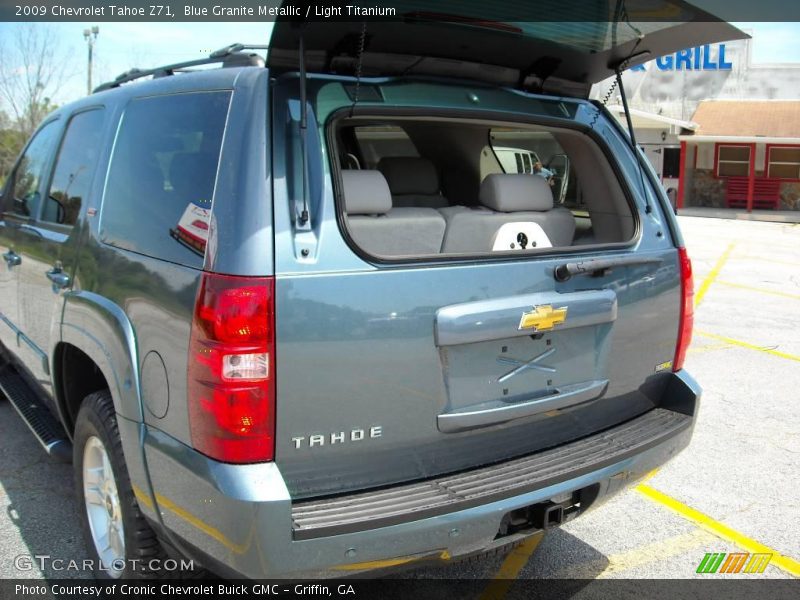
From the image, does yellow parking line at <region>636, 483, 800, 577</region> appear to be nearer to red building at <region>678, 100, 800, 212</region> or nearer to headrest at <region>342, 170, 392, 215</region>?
headrest at <region>342, 170, 392, 215</region>

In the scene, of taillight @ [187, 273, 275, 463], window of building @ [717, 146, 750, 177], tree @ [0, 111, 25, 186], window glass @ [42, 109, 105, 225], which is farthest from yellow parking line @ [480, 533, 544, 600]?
tree @ [0, 111, 25, 186]

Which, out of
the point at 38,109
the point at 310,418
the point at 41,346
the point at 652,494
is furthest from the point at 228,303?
the point at 38,109

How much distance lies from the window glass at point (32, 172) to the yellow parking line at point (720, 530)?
3.35m

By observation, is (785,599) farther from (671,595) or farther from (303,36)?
(303,36)

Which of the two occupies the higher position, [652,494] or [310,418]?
[310,418]

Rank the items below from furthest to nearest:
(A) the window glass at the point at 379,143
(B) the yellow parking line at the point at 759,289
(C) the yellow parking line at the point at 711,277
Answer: (B) the yellow parking line at the point at 759,289 < (C) the yellow parking line at the point at 711,277 < (A) the window glass at the point at 379,143

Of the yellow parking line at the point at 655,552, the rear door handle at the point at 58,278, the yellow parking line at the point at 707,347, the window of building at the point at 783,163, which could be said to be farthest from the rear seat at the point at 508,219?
the window of building at the point at 783,163

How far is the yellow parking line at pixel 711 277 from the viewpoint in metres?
10.3

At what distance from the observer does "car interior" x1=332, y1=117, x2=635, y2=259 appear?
3.07 meters

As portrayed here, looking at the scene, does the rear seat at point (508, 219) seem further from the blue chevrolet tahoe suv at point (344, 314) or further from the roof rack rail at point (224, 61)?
the roof rack rail at point (224, 61)

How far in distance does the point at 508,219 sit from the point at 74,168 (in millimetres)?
2006

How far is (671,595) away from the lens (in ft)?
10.8

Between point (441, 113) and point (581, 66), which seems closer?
point (441, 113)

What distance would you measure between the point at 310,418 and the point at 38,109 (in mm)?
30110
